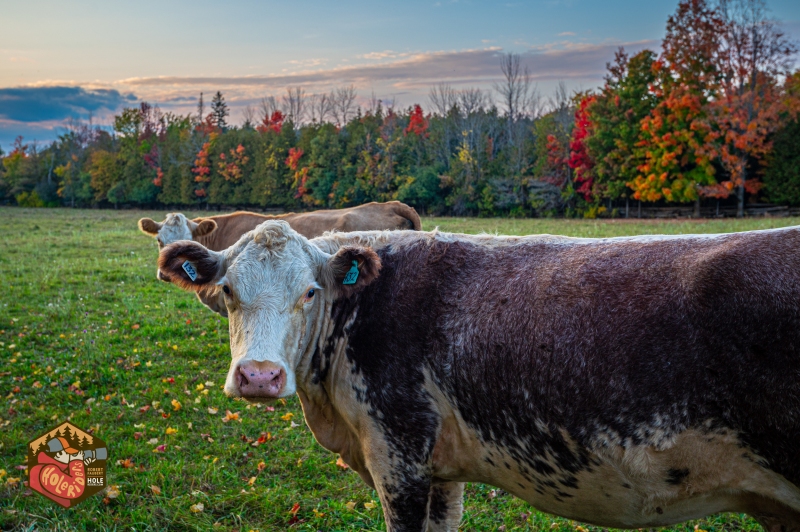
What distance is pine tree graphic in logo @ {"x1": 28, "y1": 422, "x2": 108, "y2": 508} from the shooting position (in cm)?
525

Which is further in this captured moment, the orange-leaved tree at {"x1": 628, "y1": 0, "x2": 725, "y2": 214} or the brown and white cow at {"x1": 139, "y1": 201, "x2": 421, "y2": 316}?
the orange-leaved tree at {"x1": 628, "y1": 0, "x2": 725, "y2": 214}

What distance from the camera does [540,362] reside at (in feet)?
10.5

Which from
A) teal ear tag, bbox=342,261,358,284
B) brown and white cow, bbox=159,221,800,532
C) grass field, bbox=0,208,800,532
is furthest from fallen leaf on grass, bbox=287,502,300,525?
teal ear tag, bbox=342,261,358,284

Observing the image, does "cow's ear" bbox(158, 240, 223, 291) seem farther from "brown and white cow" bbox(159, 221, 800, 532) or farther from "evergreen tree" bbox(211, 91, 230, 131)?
"evergreen tree" bbox(211, 91, 230, 131)

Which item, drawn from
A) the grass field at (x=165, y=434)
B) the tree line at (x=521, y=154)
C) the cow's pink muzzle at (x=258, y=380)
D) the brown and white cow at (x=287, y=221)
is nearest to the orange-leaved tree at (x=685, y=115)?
the tree line at (x=521, y=154)

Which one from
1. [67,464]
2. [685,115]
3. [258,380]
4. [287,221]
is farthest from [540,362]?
[685,115]

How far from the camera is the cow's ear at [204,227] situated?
1184cm

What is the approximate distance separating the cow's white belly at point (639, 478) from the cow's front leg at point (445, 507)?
0.73 metres

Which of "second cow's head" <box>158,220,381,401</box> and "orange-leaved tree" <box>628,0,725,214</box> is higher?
"orange-leaved tree" <box>628,0,725,214</box>

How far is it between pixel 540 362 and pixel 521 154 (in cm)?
5442

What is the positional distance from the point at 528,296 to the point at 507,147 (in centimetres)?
5707

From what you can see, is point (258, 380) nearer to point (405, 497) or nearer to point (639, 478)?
point (405, 497)

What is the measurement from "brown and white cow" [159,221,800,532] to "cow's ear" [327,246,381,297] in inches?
Answer: 0.6

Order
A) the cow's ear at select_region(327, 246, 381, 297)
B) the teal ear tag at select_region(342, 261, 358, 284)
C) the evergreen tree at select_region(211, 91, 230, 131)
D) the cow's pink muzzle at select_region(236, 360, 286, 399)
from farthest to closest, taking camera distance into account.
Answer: the evergreen tree at select_region(211, 91, 230, 131), the teal ear tag at select_region(342, 261, 358, 284), the cow's ear at select_region(327, 246, 381, 297), the cow's pink muzzle at select_region(236, 360, 286, 399)
